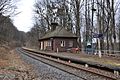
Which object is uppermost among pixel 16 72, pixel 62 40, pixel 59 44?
pixel 62 40

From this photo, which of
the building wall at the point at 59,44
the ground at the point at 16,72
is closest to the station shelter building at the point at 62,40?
the building wall at the point at 59,44

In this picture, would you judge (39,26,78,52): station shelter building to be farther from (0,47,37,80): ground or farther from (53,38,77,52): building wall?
(0,47,37,80): ground

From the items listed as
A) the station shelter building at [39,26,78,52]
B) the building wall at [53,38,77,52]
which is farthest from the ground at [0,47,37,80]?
the station shelter building at [39,26,78,52]

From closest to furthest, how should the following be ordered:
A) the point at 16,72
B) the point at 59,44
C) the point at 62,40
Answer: the point at 16,72 → the point at 59,44 → the point at 62,40

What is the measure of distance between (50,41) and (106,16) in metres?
18.6

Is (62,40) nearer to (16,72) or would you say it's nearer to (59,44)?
(59,44)

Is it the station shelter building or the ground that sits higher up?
the station shelter building

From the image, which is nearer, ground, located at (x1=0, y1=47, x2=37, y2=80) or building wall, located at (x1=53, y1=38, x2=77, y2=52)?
ground, located at (x1=0, y1=47, x2=37, y2=80)

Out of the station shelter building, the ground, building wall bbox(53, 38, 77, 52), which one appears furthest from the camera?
the station shelter building

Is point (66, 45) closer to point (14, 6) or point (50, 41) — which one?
point (50, 41)

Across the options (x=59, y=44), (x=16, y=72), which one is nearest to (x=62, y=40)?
(x=59, y=44)

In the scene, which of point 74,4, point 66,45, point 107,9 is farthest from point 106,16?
point 66,45

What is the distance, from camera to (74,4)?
50250 mm

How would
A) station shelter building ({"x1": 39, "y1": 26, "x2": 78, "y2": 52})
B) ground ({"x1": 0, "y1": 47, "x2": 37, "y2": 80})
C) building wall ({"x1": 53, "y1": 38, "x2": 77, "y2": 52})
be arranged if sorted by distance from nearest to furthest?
ground ({"x1": 0, "y1": 47, "x2": 37, "y2": 80})
building wall ({"x1": 53, "y1": 38, "x2": 77, "y2": 52})
station shelter building ({"x1": 39, "y1": 26, "x2": 78, "y2": 52})
